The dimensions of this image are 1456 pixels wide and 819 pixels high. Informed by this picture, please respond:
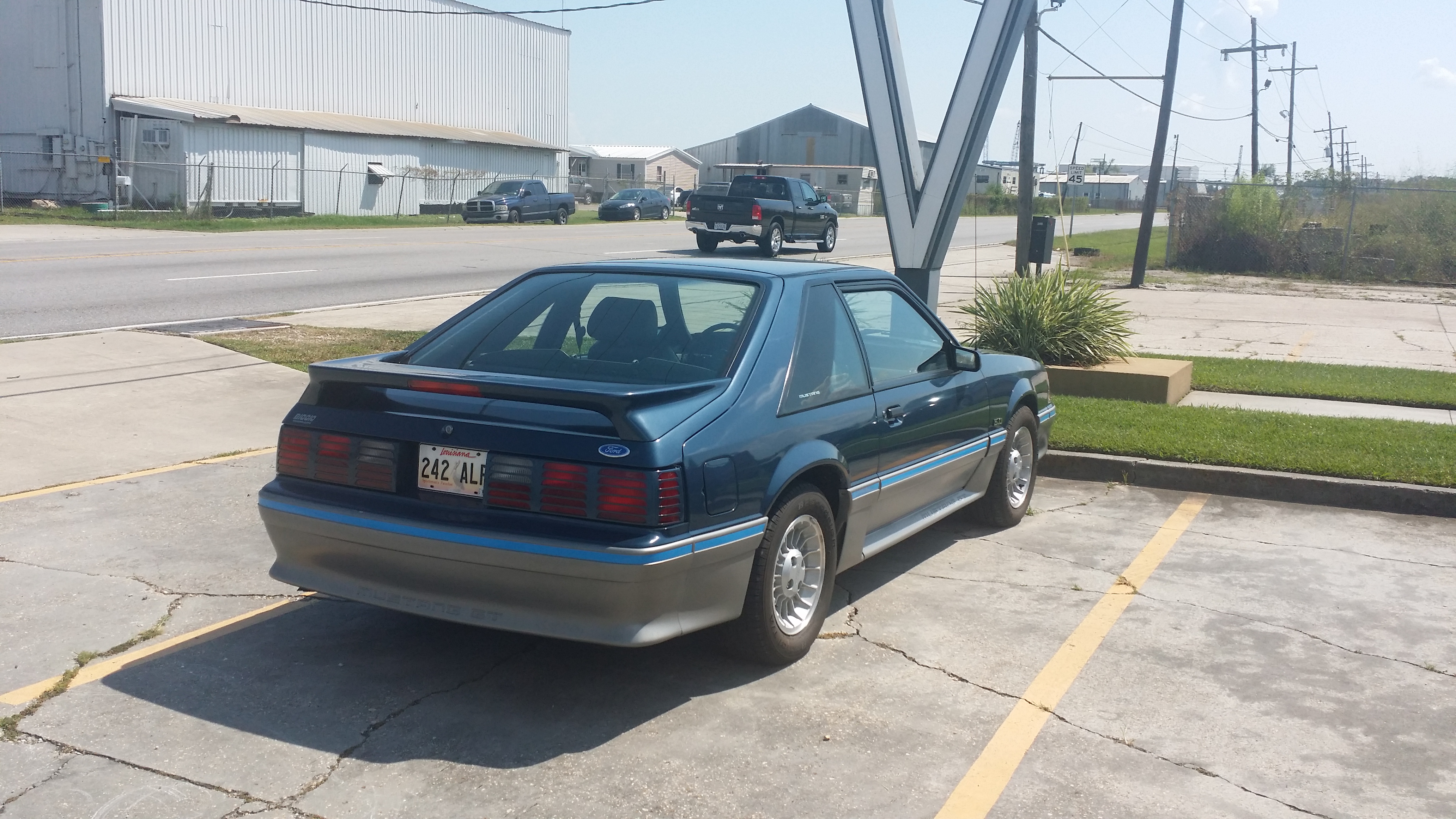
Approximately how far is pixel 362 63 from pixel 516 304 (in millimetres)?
47664

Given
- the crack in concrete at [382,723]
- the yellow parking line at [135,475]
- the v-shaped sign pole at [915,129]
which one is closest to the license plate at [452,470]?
the crack in concrete at [382,723]

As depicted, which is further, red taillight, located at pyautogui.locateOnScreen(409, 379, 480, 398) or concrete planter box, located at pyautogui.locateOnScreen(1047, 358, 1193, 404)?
concrete planter box, located at pyautogui.locateOnScreen(1047, 358, 1193, 404)

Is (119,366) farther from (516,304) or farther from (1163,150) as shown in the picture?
(1163,150)

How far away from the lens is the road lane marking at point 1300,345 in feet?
48.5

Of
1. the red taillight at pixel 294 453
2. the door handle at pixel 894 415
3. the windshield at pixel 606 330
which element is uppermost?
the windshield at pixel 606 330

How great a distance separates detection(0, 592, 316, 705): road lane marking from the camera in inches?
172

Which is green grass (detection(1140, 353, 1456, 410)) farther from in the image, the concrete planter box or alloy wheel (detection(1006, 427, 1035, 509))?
alloy wheel (detection(1006, 427, 1035, 509))

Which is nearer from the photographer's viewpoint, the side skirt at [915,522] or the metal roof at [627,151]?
the side skirt at [915,522]

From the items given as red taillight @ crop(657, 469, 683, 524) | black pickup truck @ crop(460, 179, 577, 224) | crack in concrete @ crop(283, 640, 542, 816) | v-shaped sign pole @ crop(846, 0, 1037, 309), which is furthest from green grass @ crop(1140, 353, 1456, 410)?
black pickup truck @ crop(460, 179, 577, 224)

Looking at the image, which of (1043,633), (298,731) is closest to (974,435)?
(1043,633)

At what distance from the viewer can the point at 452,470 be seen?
A: 4320 mm

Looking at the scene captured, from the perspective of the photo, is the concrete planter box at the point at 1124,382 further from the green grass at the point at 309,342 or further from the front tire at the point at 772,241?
the front tire at the point at 772,241

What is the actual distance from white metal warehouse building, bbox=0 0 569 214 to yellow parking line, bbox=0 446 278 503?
32.1m

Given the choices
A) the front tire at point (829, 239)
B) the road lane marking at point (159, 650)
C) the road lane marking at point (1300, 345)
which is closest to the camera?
the road lane marking at point (159, 650)
